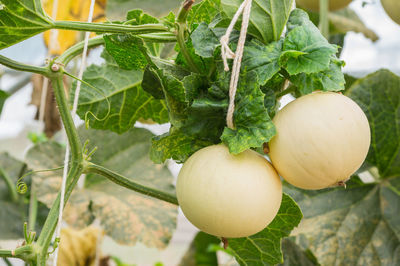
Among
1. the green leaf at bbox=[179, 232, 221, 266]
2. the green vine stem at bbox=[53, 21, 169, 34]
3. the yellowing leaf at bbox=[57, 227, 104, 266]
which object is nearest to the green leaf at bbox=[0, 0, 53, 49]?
the green vine stem at bbox=[53, 21, 169, 34]

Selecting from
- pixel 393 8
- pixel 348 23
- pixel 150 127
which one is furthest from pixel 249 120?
pixel 150 127

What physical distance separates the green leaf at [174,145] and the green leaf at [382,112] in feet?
1.40

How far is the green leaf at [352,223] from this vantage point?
893 millimetres

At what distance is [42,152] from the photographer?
112 centimetres

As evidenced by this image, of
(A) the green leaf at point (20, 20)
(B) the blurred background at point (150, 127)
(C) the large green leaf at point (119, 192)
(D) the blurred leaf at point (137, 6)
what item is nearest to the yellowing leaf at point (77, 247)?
(C) the large green leaf at point (119, 192)

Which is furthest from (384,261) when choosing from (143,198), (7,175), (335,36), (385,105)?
(7,175)

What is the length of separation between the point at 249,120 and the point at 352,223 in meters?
0.53

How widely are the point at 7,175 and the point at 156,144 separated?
783 mm

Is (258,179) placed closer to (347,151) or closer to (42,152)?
(347,151)

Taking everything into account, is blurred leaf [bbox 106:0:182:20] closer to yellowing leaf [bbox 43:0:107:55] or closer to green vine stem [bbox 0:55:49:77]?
yellowing leaf [bbox 43:0:107:55]

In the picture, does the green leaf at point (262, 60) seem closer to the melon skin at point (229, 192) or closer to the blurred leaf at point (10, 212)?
the melon skin at point (229, 192)

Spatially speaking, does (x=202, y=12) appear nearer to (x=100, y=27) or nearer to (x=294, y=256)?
(x=100, y=27)

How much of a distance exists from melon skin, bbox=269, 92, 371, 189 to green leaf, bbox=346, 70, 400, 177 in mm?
416

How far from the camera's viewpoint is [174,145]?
0.57 metres
